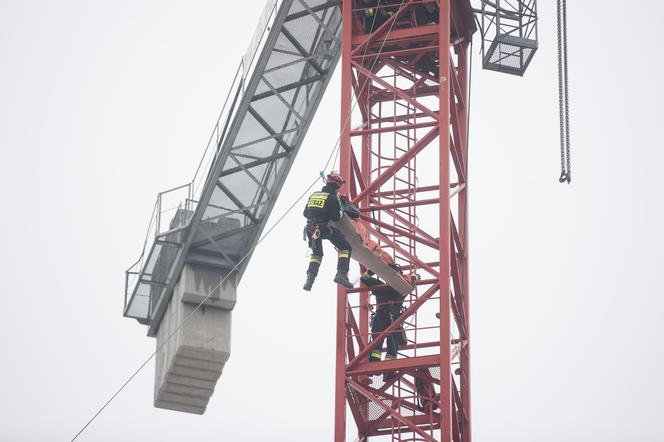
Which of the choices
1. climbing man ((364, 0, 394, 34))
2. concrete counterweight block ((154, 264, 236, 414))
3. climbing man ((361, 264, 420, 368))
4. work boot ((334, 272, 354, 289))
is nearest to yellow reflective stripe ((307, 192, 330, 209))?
work boot ((334, 272, 354, 289))

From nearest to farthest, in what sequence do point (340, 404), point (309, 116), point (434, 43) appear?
point (340, 404) → point (434, 43) → point (309, 116)

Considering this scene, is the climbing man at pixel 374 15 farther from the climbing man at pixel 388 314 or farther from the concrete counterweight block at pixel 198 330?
the concrete counterweight block at pixel 198 330

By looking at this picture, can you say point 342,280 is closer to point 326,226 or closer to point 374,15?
point 326,226

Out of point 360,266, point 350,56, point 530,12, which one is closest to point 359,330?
point 360,266

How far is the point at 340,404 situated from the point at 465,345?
296 centimetres

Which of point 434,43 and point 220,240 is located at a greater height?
point 434,43

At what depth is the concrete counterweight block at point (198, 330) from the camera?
38.8 metres

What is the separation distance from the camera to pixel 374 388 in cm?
3209

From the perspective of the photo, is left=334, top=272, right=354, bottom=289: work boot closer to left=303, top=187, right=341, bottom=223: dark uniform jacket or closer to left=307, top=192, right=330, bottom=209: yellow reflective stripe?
left=303, top=187, right=341, bottom=223: dark uniform jacket

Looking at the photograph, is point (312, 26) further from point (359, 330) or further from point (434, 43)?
point (359, 330)

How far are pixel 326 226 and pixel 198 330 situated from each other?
898 cm

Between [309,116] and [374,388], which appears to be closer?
[374,388]

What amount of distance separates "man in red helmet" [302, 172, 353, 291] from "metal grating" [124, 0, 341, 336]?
5.74 m

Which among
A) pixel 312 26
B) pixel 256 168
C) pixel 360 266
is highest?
pixel 312 26
